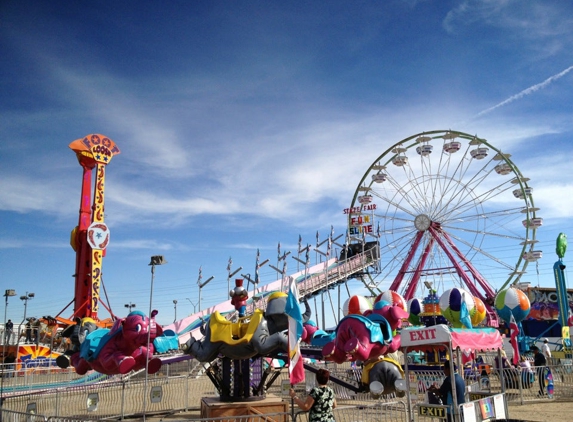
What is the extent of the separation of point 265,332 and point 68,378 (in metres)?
17.4

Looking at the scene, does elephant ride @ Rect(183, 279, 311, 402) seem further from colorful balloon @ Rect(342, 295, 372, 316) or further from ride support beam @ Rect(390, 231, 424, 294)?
ride support beam @ Rect(390, 231, 424, 294)

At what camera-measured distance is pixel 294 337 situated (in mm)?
7469

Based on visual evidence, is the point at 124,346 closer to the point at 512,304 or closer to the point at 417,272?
the point at 512,304

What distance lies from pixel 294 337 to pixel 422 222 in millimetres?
24740

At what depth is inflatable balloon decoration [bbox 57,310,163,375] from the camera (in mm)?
11305

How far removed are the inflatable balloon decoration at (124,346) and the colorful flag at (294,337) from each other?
491cm

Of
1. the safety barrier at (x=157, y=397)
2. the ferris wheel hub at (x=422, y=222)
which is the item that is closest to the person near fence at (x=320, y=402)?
the safety barrier at (x=157, y=397)

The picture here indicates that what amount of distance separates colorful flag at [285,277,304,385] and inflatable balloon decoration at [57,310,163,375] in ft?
16.1

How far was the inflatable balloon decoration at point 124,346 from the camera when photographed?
37.1 ft

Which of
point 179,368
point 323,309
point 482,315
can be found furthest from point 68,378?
point 482,315

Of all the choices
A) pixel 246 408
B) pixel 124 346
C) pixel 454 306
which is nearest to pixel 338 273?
pixel 454 306

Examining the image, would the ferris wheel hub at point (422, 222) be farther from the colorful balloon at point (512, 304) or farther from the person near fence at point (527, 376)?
the person near fence at point (527, 376)

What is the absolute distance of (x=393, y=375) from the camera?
42.5 ft

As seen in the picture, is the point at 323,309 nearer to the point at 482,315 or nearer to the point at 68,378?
the point at 482,315
